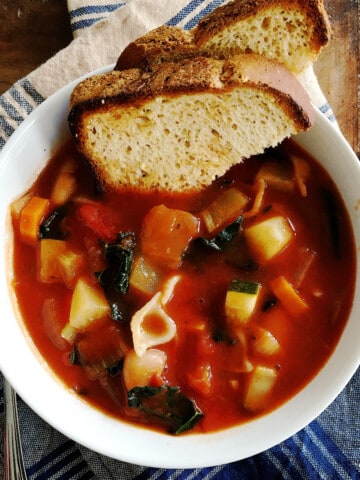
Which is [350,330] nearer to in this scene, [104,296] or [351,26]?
[104,296]

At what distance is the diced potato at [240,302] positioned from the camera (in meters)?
3.45

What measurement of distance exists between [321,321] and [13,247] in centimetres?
166

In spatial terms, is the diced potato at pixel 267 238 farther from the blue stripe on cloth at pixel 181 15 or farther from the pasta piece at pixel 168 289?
the blue stripe on cloth at pixel 181 15

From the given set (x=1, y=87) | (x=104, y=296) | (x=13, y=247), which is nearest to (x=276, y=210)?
(x=104, y=296)

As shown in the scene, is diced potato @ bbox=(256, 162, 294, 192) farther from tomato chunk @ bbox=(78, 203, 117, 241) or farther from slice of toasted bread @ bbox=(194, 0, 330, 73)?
tomato chunk @ bbox=(78, 203, 117, 241)

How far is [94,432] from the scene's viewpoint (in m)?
3.48

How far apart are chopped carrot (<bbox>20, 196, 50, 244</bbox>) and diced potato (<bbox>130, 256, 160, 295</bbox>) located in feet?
1.86

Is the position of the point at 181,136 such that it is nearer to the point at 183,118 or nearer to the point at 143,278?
the point at 183,118

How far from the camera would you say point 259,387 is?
3459mm

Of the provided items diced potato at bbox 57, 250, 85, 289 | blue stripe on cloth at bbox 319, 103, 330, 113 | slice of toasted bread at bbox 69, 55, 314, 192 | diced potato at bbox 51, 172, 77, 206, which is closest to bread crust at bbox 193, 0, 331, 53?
slice of toasted bread at bbox 69, 55, 314, 192

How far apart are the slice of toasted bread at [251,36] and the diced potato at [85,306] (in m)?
1.16

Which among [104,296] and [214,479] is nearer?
[104,296]

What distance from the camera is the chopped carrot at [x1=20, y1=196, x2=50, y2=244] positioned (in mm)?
3621

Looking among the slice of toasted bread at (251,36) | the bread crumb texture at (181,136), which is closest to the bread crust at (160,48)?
the slice of toasted bread at (251,36)
